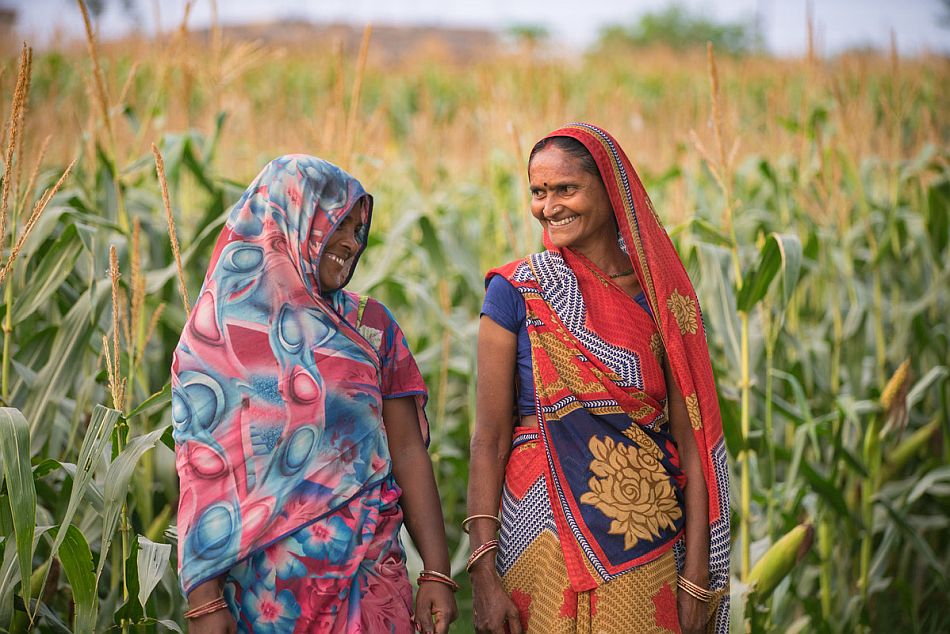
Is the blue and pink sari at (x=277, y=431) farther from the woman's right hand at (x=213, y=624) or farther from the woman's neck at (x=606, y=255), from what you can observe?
the woman's neck at (x=606, y=255)

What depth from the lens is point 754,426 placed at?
10.4ft

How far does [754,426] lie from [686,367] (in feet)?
4.51

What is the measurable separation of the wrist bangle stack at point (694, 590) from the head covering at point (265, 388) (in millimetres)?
726

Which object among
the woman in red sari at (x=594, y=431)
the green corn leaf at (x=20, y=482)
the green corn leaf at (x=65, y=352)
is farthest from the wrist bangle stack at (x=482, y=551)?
the green corn leaf at (x=65, y=352)

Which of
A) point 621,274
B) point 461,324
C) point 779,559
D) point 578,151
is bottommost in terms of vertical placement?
point 779,559

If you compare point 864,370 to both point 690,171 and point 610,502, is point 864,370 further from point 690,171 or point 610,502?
point 610,502

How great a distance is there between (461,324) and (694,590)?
6.83 ft

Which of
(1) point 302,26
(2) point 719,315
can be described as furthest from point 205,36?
(2) point 719,315

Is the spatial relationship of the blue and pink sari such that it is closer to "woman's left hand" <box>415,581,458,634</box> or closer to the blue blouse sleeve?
"woman's left hand" <box>415,581,458,634</box>

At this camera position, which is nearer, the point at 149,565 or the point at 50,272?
the point at 149,565

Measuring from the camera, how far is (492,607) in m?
1.87

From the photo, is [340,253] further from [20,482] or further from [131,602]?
[131,602]

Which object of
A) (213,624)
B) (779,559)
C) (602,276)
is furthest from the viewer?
(779,559)

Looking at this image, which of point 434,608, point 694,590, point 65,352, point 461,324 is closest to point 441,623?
point 434,608
